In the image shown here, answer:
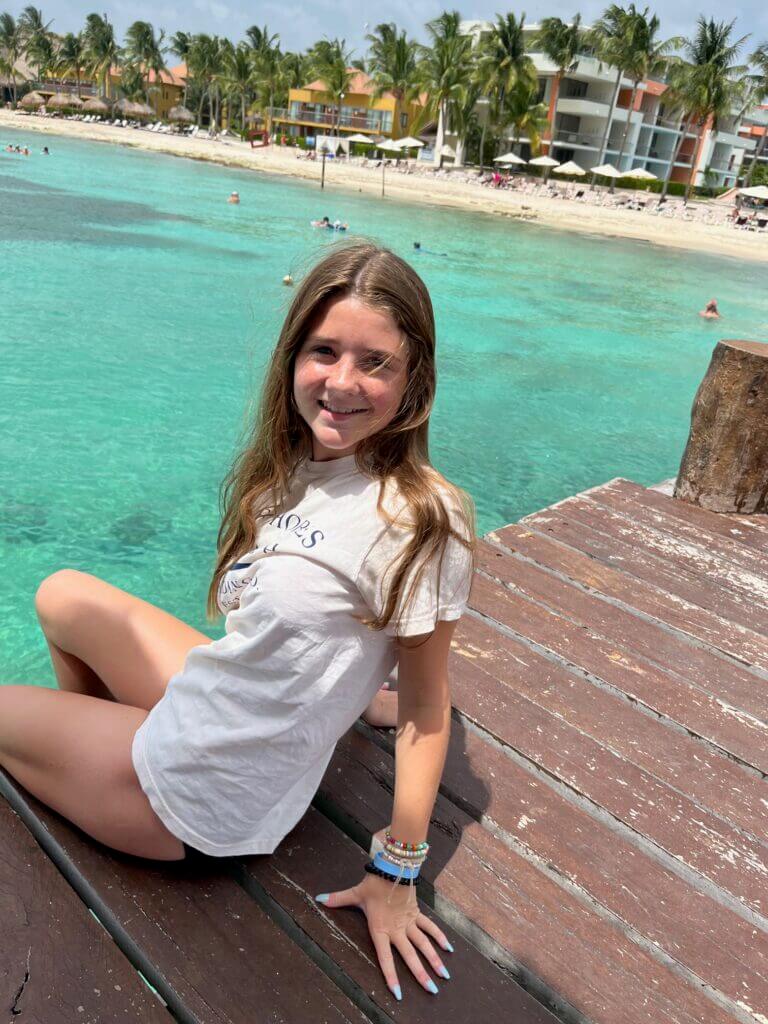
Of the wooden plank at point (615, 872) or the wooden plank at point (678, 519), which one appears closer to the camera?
the wooden plank at point (615, 872)

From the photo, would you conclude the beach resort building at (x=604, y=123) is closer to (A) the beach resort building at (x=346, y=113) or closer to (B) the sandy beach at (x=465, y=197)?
(A) the beach resort building at (x=346, y=113)

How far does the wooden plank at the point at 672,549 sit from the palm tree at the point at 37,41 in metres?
93.6

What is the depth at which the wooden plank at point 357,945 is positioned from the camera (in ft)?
4.52

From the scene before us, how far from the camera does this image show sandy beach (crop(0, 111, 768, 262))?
1284 inches

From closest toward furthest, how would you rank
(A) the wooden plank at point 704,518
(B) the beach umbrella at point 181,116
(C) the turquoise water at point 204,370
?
(A) the wooden plank at point 704,518 < (C) the turquoise water at point 204,370 < (B) the beach umbrella at point 181,116

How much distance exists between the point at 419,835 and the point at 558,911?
0.44 meters

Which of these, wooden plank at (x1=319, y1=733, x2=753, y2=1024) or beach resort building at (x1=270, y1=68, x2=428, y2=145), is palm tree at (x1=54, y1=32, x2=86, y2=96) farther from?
wooden plank at (x1=319, y1=733, x2=753, y2=1024)

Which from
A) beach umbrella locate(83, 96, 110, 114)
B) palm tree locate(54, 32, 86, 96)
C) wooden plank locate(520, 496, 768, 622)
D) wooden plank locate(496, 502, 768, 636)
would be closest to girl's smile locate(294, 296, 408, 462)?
wooden plank locate(496, 502, 768, 636)

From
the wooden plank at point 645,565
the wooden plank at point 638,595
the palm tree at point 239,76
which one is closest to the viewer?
the wooden plank at point 638,595

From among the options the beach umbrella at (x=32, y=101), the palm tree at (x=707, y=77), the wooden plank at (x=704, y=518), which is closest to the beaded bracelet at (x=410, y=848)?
the wooden plank at (x=704, y=518)

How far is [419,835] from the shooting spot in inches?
56.9

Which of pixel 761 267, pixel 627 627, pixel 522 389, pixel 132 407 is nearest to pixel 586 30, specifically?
pixel 761 267

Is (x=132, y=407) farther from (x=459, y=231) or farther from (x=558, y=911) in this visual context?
(x=459, y=231)

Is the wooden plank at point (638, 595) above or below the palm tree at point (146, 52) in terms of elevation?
below
